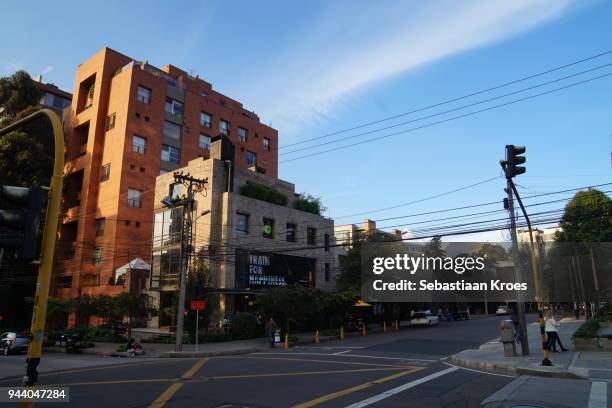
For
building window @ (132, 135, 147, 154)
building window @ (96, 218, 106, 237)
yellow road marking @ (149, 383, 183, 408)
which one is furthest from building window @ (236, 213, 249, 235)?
yellow road marking @ (149, 383, 183, 408)

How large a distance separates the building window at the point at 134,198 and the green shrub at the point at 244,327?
1819 cm

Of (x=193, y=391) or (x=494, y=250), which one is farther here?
(x=494, y=250)

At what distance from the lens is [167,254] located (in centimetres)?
3950

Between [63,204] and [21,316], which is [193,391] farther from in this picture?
[21,316]

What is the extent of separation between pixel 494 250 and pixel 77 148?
6718 centimetres

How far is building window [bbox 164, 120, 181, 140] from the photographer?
51425mm

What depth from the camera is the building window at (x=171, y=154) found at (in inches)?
1997

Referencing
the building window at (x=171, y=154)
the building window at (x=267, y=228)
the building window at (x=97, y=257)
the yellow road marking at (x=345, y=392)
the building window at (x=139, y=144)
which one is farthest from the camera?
the building window at (x=171, y=154)

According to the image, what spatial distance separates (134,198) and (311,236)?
17.4 metres

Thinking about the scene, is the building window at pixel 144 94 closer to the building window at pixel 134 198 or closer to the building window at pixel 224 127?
the building window at pixel 134 198

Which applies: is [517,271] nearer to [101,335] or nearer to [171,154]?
[101,335]

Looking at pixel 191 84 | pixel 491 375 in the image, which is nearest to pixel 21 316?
pixel 191 84

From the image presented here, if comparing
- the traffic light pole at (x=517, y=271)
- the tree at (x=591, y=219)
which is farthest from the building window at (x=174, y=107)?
the traffic light pole at (x=517, y=271)

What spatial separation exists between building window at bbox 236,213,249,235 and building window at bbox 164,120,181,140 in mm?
16827
